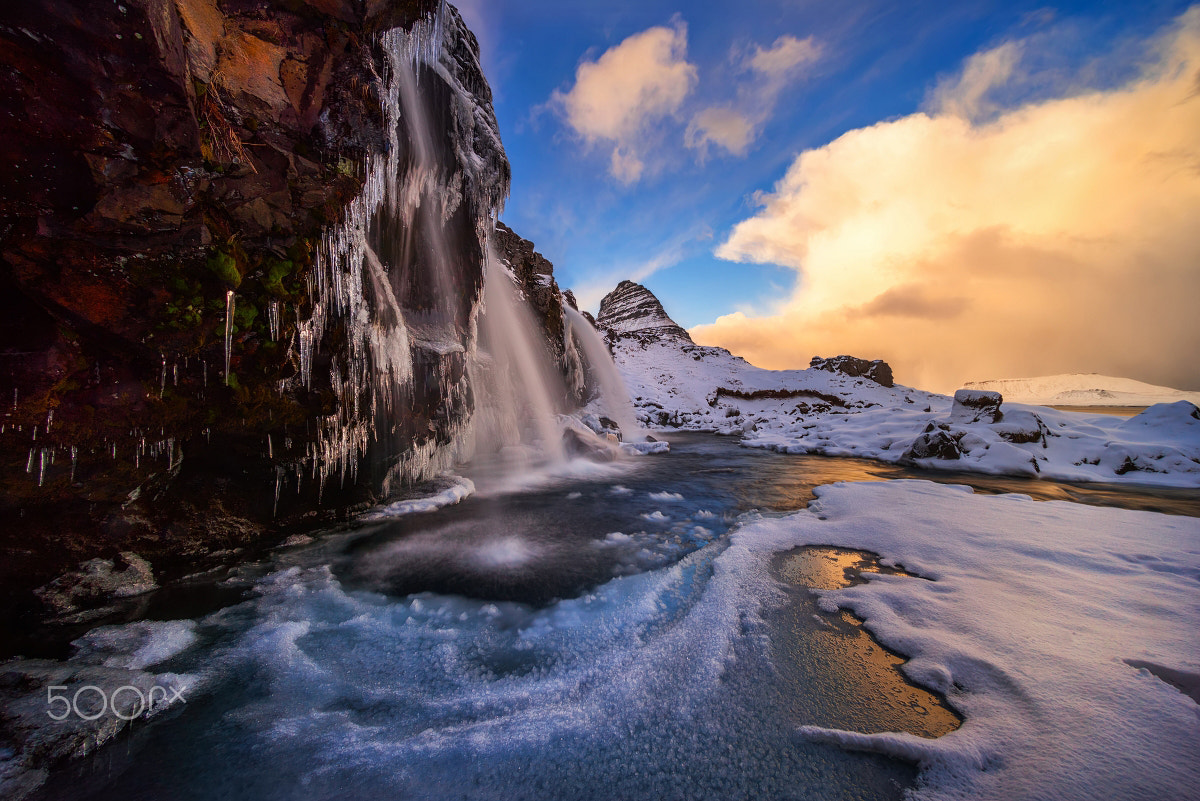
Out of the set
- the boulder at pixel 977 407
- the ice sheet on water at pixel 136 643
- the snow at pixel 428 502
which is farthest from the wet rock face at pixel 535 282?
the boulder at pixel 977 407

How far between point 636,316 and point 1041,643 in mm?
74952

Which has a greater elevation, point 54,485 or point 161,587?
point 54,485

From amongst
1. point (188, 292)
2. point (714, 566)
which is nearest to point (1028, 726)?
point (714, 566)

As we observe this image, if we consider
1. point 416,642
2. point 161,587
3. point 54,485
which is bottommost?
point 416,642

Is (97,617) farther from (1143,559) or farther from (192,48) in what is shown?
(1143,559)

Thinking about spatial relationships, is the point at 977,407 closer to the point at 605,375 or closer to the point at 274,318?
the point at 605,375

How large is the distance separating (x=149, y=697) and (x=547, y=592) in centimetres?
313

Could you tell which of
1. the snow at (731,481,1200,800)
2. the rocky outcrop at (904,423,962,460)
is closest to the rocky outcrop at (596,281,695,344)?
the rocky outcrop at (904,423,962,460)

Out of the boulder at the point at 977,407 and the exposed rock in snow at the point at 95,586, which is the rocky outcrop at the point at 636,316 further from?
the exposed rock in snow at the point at 95,586

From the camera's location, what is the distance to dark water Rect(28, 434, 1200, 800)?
2123 mm

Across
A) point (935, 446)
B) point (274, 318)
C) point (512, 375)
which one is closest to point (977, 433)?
point (935, 446)

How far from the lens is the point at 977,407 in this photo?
14.9m

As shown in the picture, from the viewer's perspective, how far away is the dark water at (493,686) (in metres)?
2.12

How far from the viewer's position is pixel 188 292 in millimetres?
4137
